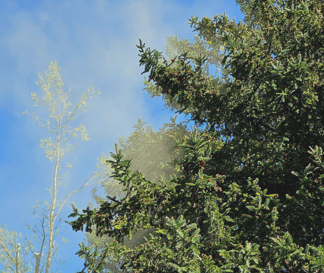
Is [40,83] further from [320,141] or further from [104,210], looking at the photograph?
[320,141]

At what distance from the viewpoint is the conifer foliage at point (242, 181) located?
550cm

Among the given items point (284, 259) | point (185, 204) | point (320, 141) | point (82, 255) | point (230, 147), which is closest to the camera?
point (284, 259)

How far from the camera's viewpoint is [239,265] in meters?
5.25

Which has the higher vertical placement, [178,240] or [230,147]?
[230,147]

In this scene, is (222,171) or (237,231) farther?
(222,171)

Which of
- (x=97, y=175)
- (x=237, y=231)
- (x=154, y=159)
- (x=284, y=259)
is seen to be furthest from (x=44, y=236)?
(x=284, y=259)

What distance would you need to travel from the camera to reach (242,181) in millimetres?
7543

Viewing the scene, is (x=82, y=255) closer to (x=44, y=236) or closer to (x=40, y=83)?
(x=44, y=236)

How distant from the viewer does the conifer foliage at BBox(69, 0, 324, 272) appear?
5.50m

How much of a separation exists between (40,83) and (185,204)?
48.6ft

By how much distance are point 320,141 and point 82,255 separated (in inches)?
244

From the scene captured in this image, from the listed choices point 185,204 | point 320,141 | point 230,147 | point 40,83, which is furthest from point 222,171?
point 40,83

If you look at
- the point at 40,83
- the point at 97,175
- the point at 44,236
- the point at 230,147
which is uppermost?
the point at 40,83

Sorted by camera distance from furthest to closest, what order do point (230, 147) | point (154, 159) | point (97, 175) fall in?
1. point (154, 159)
2. point (97, 175)
3. point (230, 147)
